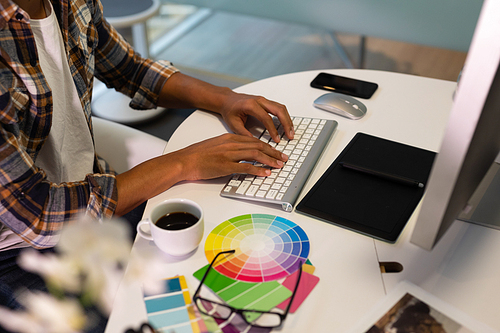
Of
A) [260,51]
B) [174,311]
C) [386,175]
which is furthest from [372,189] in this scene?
[260,51]

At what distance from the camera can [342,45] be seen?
9.98 feet

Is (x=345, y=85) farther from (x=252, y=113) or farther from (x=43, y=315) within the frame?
(x=43, y=315)

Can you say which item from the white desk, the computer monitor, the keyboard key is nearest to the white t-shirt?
the white desk

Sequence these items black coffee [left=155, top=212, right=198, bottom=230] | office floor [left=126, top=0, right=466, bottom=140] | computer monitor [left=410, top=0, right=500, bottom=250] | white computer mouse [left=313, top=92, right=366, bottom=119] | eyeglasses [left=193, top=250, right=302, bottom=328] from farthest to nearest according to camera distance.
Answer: office floor [left=126, top=0, right=466, bottom=140] < white computer mouse [left=313, top=92, right=366, bottom=119] < black coffee [left=155, top=212, right=198, bottom=230] < eyeglasses [left=193, top=250, right=302, bottom=328] < computer monitor [left=410, top=0, right=500, bottom=250]

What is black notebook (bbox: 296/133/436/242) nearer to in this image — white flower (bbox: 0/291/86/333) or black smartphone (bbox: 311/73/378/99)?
black smartphone (bbox: 311/73/378/99)

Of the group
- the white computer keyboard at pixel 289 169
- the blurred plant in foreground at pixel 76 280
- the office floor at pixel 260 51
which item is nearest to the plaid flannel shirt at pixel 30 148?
the blurred plant in foreground at pixel 76 280

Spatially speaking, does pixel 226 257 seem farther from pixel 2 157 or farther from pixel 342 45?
pixel 342 45

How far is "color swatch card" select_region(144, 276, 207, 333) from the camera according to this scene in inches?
22.7

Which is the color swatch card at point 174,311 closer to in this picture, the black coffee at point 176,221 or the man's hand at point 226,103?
the black coffee at point 176,221

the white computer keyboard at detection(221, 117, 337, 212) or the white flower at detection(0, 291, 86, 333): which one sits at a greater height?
the white computer keyboard at detection(221, 117, 337, 212)

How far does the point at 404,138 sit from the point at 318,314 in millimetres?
499

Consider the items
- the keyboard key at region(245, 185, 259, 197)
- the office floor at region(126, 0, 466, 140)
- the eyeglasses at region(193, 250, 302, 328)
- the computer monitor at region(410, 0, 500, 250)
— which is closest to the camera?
the computer monitor at region(410, 0, 500, 250)

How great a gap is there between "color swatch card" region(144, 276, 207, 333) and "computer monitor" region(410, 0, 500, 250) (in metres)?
→ 0.32

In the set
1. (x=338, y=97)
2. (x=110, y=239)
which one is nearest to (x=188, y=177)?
(x=110, y=239)
